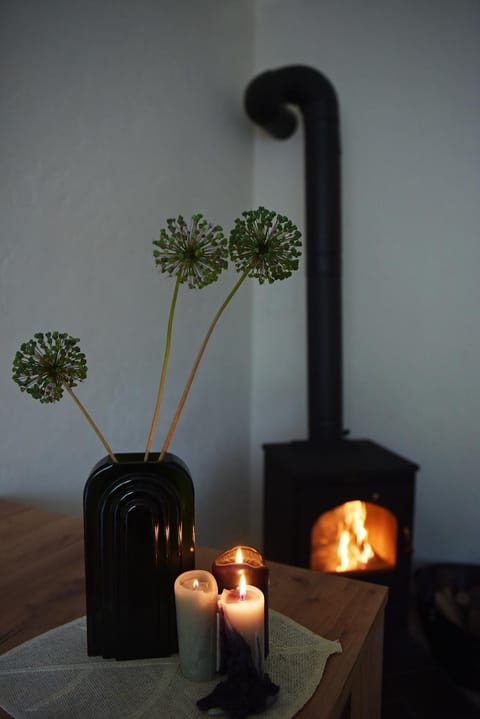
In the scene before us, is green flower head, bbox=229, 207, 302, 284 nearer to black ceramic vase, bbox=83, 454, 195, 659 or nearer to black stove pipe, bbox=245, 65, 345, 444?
black ceramic vase, bbox=83, 454, 195, 659

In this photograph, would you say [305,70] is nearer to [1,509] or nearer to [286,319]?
[286,319]

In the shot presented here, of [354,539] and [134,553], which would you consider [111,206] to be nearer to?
[134,553]

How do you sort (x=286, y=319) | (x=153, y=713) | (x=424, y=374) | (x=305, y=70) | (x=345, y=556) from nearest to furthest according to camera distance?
1. (x=153, y=713)
2. (x=345, y=556)
3. (x=305, y=70)
4. (x=424, y=374)
5. (x=286, y=319)

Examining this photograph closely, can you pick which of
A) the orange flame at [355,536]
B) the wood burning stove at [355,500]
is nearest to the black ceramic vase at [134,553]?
the wood burning stove at [355,500]

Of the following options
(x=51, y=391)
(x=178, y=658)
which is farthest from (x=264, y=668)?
(x=51, y=391)

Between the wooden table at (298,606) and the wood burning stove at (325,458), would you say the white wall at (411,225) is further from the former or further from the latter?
the wooden table at (298,606)

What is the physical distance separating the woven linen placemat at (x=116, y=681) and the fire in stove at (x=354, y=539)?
0.98 m

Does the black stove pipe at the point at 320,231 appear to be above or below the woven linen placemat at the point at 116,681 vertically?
above

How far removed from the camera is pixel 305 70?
6.52 ft

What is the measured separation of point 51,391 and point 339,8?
7.58ft

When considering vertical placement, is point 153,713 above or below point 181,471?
below

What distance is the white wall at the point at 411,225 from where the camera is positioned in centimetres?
212

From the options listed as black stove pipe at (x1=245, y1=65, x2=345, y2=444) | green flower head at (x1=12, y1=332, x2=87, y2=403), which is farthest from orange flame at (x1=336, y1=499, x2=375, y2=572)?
green flower head at (x1=12, y1=332, x2=87, y2=403)

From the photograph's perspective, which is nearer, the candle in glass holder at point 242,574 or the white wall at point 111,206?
the candle in glass holder at point 242,574
